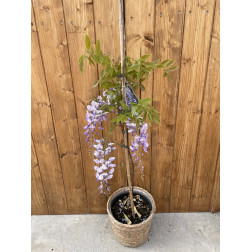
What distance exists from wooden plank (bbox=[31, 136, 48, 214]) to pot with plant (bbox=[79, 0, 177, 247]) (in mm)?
435

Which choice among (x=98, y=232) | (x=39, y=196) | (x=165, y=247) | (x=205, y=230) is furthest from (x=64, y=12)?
(x=205, y=230)

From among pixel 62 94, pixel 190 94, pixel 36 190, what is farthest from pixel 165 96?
pixel 36 190

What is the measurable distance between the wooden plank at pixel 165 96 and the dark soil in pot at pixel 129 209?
19 cm

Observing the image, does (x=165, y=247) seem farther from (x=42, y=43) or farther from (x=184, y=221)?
(x=42, y=43)

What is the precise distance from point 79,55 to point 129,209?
1.06 m

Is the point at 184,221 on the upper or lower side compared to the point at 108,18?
lower

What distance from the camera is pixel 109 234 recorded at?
1.81 m

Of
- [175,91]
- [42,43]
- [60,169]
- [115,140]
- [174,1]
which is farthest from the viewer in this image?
[60,169]

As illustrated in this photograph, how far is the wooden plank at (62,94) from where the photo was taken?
1.34 metres

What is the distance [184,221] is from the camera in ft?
6.20

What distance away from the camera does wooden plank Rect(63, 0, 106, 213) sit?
4.31ft

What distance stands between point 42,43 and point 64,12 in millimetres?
216

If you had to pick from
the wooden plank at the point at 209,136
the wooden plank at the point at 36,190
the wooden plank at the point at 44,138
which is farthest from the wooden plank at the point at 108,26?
the wooden plank at the point at 36,190

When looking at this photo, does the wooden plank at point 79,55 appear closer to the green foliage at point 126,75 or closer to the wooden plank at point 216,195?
the green foliage at point 126,75
